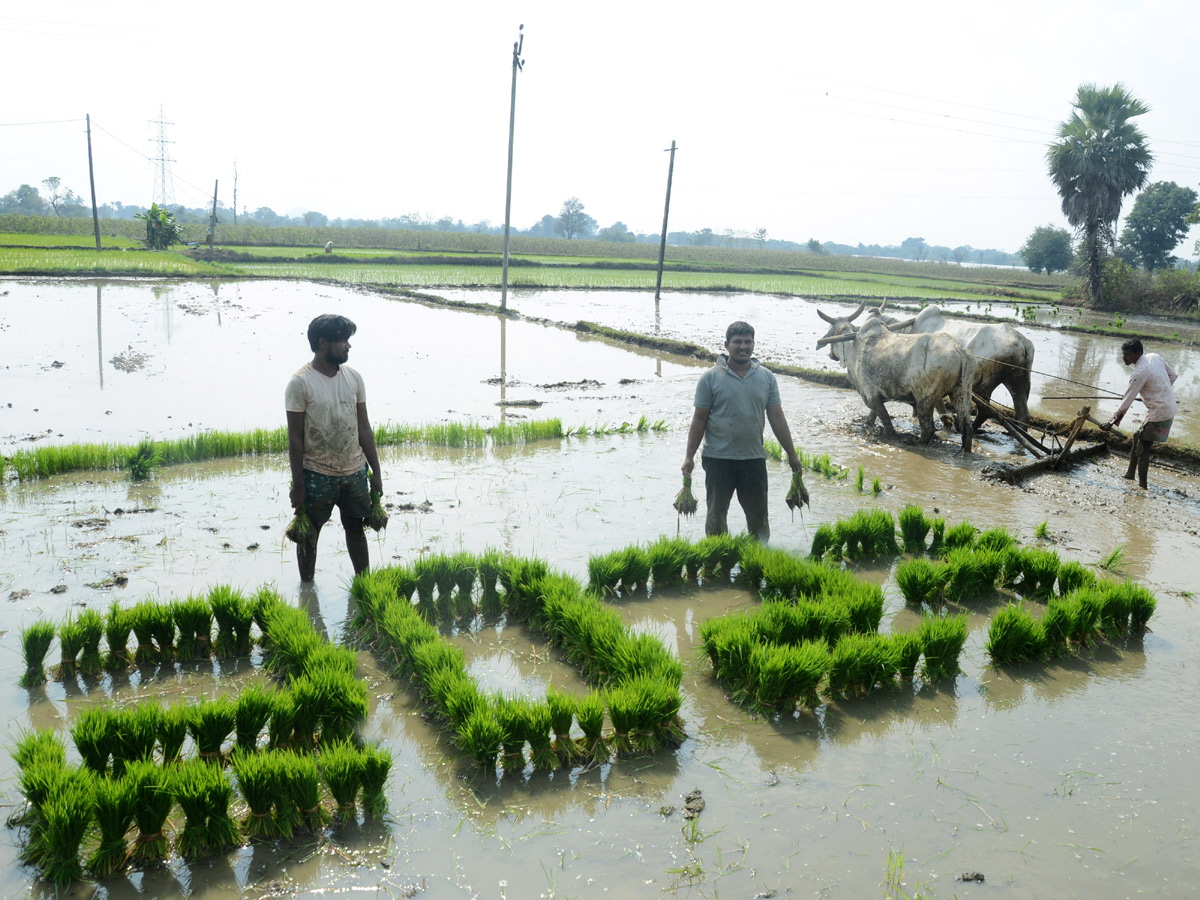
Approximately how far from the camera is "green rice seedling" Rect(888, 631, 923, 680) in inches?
167

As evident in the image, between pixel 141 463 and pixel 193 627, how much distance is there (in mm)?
3621

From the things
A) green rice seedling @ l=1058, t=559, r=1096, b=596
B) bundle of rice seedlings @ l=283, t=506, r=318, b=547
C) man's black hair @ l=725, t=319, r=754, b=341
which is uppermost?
man's black hair @ l=725, t=319, r=754, b=341

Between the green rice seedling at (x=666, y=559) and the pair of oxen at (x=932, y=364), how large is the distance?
5586 millimetres

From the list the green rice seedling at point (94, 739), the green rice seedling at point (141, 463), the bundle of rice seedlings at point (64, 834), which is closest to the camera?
A: the bundle of rice seedlings at point (64, 834)

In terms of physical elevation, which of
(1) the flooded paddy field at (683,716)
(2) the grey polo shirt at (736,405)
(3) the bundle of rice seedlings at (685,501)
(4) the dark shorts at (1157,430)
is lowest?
(1) the flooded paddy field at (683,716)

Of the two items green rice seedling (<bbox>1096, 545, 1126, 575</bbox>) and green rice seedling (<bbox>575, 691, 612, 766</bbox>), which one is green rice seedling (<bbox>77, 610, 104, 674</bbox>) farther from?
green rice seedling (<bbox>1096, 545, 1126, 575</bbox>)

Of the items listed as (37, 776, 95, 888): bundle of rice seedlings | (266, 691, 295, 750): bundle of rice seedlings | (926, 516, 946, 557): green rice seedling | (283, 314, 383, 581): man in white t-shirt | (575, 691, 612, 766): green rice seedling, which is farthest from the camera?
(926, 516, 946, 557): green rice seedling

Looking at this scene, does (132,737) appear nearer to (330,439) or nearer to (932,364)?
(330,439)

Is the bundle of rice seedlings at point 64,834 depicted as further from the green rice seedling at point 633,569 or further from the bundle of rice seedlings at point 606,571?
the green rice seedling at point 633,569

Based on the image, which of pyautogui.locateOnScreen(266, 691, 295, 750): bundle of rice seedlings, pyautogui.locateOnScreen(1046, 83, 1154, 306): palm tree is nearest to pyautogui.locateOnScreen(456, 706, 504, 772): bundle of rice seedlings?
pyautogui.locateOnScreen(266, 691, 295, 750): bundle of rice seedlings

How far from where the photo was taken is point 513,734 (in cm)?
348

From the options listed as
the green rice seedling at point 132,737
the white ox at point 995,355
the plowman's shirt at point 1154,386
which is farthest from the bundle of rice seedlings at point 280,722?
the white ox at point 995,355

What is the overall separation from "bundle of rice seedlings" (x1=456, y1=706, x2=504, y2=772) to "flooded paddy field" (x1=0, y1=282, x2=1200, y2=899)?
85mm

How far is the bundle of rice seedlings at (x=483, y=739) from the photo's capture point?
3.43 metres
